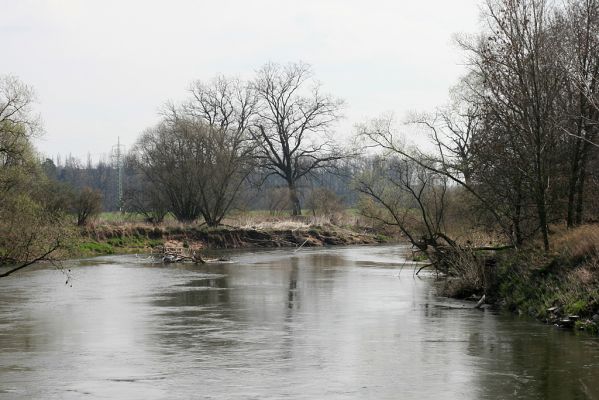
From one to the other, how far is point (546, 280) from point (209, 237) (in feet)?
124

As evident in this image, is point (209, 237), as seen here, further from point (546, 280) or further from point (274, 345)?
point (274, 345)

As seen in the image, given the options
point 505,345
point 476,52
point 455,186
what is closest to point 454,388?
point 505,345

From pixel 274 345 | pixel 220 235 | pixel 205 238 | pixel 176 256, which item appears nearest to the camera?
pixel 274 345

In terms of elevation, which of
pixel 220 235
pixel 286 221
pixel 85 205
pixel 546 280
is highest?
pixel 85 205

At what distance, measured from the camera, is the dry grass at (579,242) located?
21695 millimetres

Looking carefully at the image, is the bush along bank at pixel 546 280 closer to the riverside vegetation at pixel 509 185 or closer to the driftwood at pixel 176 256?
the riverside vegetation at pixel 509 185

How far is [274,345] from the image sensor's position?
18.6m

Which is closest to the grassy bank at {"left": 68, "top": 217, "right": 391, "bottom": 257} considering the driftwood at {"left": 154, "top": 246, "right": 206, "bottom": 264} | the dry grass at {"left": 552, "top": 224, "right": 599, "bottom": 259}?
the driftwood at {"left": 154, "top": 246, "right": 206, "bottom": 264}

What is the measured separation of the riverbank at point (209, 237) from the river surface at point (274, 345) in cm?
1946

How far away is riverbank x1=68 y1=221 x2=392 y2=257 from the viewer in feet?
170

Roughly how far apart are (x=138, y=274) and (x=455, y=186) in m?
15.0

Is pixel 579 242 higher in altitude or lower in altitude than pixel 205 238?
higher

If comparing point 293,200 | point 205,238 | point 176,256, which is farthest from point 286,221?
point 176,256

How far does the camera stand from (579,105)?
2712 centimetres
